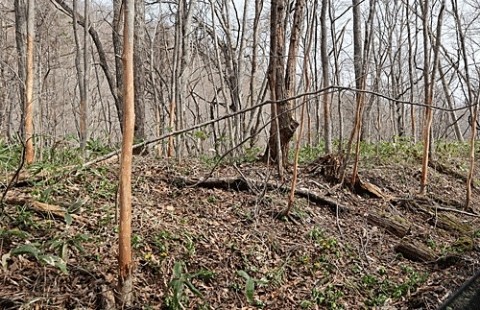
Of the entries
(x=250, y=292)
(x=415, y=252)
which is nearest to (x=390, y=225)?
(x=415, y=252)

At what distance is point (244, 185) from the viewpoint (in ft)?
15.0

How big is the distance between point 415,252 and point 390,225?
567 millimetres

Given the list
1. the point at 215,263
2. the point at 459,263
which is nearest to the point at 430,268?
the point at 459,263

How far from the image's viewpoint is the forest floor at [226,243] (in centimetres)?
253

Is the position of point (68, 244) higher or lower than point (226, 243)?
higher

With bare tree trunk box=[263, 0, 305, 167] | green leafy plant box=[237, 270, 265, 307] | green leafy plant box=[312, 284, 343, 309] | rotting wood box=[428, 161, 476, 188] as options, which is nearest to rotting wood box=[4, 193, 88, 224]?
green leafy plant box=[237, 270, 265, 307]

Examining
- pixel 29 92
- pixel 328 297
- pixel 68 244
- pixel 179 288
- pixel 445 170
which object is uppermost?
pixel 29 92

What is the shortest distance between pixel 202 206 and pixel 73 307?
5.65 ft

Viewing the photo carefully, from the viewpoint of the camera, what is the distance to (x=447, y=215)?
536cm

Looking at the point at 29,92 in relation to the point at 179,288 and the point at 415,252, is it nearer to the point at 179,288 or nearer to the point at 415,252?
the point at 179,288

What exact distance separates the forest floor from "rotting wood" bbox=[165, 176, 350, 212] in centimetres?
1

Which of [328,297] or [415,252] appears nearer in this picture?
[328,297]

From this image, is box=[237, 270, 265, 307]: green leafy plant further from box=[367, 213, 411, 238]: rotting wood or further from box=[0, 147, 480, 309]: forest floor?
box=[367, 213, 411, 238]: rotting wood

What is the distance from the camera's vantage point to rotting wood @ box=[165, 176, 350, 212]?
4227mm
